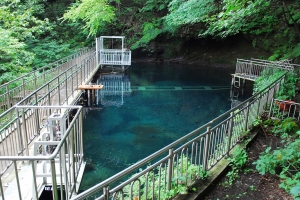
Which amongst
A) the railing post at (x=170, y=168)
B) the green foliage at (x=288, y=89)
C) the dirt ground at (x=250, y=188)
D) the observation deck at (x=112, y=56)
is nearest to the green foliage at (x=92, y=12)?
the observation deck at (x=112, y=56)

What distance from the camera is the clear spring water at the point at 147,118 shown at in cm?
757

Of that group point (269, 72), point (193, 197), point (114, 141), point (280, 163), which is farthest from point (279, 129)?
point (269, 72)

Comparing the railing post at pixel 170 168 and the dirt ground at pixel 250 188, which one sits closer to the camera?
the railing post at pixel 170 168

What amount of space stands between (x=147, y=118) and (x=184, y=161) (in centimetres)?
558

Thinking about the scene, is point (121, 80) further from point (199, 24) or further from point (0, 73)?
point (199, 24)

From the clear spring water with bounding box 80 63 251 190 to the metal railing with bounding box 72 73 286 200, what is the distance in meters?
2.13

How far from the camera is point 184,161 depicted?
525 cm

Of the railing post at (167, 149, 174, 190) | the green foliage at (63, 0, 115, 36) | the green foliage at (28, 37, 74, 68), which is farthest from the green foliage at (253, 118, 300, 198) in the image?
the green foliage at (63, 0, 115, 36)

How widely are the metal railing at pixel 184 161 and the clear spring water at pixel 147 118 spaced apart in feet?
7.00

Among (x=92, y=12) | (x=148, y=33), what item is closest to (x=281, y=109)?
(x=92, y=12)

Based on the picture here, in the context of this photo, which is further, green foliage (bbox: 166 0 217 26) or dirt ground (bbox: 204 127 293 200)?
green foliage (bbox: 166 0 217 26)

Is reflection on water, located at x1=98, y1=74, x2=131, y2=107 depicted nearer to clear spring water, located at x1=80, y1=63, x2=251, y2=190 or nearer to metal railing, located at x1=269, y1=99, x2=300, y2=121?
clear spring water, located at x1=80, y1=63, x2=251, y2=190

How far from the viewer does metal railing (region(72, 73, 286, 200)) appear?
2.71 m

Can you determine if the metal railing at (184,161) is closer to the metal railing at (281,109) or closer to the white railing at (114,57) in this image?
the metal railing at (281,109)
